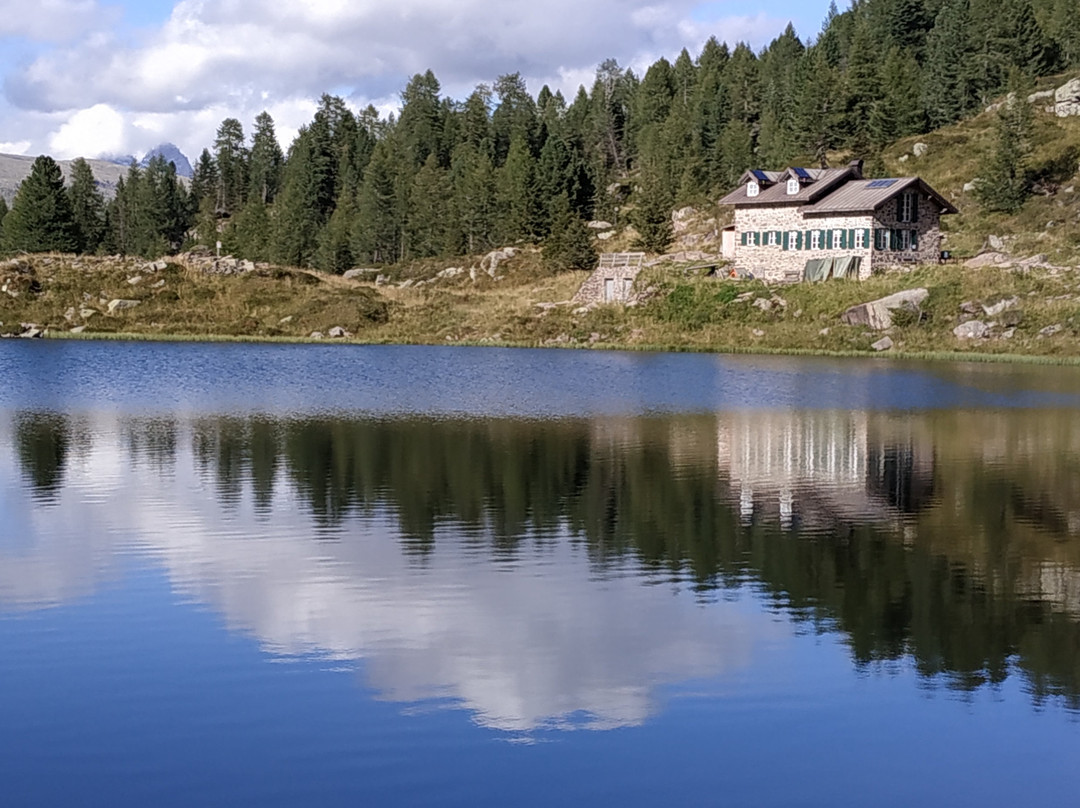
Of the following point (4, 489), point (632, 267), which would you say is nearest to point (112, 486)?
point (4, 489)

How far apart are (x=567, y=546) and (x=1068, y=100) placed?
382 feet

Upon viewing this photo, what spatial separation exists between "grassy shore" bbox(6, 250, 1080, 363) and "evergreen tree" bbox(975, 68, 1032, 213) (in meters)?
22.2

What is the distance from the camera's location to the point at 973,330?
3014 inches

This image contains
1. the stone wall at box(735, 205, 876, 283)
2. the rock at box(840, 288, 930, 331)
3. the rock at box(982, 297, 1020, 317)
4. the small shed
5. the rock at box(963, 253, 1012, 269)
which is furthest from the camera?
the small shed

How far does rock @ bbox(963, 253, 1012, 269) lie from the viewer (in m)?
84.2

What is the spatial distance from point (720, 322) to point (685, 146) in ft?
219

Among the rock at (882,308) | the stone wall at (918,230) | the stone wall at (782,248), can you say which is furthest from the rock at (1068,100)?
the rock at (882,308)

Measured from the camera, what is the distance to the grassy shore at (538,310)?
77.0 metres

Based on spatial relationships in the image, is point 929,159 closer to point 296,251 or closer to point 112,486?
point 296,251

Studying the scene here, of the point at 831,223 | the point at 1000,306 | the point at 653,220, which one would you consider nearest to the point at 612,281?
the point at 653,220

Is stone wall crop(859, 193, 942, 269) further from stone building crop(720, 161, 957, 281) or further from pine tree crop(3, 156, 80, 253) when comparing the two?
pine tree crop(3, 156, 80, 253)

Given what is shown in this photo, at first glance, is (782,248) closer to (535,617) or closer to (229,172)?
(535,617)

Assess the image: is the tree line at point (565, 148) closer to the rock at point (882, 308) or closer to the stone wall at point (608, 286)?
the stone wall at point (608, 286)

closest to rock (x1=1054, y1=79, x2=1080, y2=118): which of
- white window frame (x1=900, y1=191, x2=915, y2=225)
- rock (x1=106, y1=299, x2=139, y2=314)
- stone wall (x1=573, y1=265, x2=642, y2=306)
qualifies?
white window frame (x1=900, y1=191, x2=915, y2=225)
